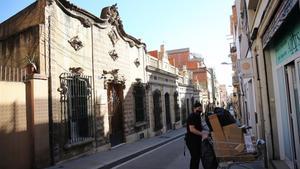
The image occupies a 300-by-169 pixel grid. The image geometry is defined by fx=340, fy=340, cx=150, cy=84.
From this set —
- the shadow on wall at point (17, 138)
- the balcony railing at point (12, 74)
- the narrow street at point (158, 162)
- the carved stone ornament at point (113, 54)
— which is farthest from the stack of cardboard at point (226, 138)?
the carved stone ornament at point (113, 54)

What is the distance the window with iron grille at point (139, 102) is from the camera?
18.4m

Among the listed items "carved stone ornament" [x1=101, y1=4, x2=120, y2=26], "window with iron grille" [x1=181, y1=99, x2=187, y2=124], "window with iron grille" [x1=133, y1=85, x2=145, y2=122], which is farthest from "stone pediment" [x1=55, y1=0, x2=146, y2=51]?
"window with iron grille" [x1=181, y1=99, x2=187, y2=124]

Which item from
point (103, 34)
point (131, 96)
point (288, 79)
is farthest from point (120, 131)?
point (288, 79)

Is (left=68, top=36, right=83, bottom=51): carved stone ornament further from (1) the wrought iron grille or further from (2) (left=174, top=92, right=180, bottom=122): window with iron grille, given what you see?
(2) (left=174, top=92, right=180, bottom=122): window with iron grille

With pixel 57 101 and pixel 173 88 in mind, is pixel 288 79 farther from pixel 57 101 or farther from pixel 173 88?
pixel 173 88

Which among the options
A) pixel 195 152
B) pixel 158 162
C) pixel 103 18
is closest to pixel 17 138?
pixel 158 162

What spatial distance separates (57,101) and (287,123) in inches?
266

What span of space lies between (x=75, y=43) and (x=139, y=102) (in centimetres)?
753

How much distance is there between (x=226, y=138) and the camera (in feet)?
22.8

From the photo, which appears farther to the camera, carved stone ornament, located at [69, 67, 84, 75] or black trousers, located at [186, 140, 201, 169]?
carved stone ornament, located at [69, 67, 84, 75]

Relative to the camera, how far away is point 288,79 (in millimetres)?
6824

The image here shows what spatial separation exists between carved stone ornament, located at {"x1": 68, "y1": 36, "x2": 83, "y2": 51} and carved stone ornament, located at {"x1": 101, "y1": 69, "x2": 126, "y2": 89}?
2.18 meters

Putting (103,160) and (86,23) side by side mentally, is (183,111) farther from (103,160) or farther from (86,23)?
(103,160)

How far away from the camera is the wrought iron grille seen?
11.1 metres
